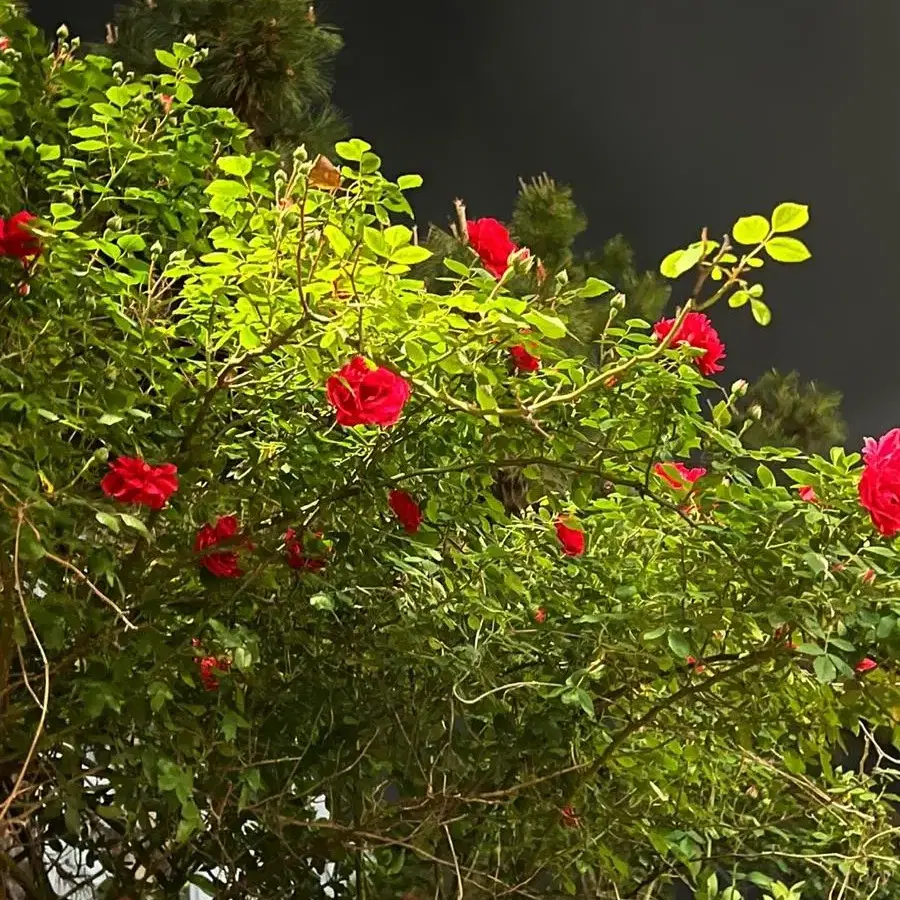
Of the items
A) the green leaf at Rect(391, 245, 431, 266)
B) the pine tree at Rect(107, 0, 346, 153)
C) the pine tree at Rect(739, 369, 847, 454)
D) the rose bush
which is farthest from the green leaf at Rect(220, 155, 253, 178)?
the pine tree at Rect(739, 369, 847, 454)

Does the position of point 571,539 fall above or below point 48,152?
below

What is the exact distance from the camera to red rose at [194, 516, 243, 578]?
2.26ft

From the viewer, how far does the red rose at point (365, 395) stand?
23.1 inches

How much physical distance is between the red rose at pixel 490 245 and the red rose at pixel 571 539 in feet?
0.89

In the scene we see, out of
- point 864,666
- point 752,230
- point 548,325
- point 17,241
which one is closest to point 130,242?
point 17,241

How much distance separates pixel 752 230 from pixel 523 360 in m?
0.22

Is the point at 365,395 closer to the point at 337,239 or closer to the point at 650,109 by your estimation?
the point at 337,239

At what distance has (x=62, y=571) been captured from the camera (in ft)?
2.44

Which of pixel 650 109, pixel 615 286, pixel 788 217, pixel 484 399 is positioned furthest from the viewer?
pixel 650 109

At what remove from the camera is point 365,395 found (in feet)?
1.94

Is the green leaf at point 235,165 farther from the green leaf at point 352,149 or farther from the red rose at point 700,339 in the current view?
the red rose at point 700,339

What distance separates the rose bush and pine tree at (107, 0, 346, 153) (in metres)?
0.49

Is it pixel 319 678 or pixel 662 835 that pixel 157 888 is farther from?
pixel 662 835

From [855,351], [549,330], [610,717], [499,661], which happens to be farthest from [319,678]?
[855,351]
